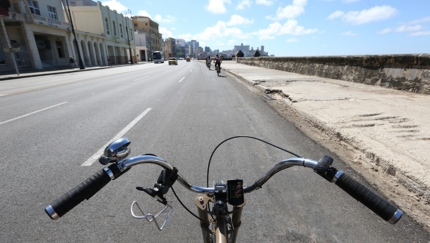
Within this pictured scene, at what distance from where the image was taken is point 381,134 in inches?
154

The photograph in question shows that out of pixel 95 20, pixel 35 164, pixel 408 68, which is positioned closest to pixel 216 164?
pixel 35 164

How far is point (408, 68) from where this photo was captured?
7.37m

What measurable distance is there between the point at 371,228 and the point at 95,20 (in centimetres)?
6023

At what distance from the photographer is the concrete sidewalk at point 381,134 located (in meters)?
2.58

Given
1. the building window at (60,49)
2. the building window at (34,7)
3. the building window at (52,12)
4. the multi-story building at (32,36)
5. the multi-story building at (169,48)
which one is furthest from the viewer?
the multi-story building at (169,48)

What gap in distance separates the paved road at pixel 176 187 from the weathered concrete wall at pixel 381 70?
5257mm

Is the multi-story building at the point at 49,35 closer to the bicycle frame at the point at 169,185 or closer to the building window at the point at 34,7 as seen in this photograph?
the building window at the point at 34,7

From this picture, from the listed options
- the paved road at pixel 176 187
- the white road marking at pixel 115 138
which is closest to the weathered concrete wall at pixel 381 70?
the paved road at pixel 176 187

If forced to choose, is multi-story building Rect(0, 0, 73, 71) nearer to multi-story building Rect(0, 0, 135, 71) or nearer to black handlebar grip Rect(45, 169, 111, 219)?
multi-story building Rect(0, 0, 135, 71)

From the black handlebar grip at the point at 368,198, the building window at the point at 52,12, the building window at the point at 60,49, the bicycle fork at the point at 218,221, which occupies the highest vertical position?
the building window at the point at 52,12

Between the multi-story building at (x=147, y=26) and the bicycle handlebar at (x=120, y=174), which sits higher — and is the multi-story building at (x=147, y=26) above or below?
above

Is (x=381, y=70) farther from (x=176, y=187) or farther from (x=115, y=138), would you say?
(x=115, y=138)

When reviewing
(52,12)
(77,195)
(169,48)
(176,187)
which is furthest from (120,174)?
(169,48)

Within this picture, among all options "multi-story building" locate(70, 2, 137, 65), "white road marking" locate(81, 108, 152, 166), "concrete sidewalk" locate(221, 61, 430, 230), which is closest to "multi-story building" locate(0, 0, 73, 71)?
"multi-story building" locate(70, 2, 137, 65)
